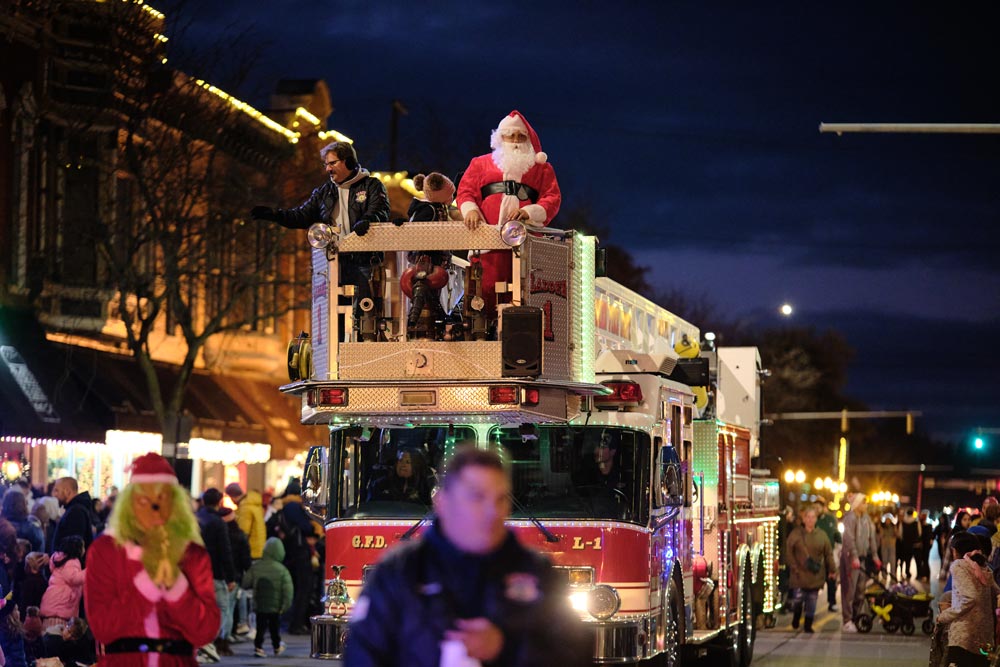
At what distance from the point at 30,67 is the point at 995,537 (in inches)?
735

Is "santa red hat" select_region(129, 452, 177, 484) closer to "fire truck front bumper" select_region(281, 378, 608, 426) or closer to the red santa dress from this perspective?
the red santa dress

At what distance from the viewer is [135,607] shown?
→ 7.28 m

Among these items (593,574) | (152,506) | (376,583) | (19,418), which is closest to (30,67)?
(19,418)

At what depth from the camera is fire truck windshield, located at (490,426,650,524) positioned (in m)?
13.2

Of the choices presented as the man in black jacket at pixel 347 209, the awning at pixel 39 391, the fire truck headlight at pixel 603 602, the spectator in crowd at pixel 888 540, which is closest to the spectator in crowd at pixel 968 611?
the fire truck headlight at pixel 603 602

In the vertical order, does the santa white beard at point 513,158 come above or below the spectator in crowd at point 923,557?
above

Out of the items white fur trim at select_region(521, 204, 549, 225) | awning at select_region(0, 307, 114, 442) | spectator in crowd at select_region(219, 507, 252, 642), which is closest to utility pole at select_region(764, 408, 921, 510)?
awning at select_region(0, 307, 114, 442)

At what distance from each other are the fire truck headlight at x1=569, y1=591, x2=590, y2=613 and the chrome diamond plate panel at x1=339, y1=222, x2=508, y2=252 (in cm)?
269

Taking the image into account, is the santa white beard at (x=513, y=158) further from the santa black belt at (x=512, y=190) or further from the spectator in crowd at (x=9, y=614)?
the spectator in crowd at (x=9, y=614)

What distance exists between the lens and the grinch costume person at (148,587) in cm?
729

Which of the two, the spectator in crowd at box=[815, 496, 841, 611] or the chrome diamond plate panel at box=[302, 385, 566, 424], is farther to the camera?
the spectator in crowd at box=[815, 496, 841, 611]

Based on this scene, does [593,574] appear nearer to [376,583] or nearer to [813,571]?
[376,583]

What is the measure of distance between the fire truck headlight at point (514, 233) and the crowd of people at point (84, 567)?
3.75 metres

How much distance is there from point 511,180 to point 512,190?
0.08 m
